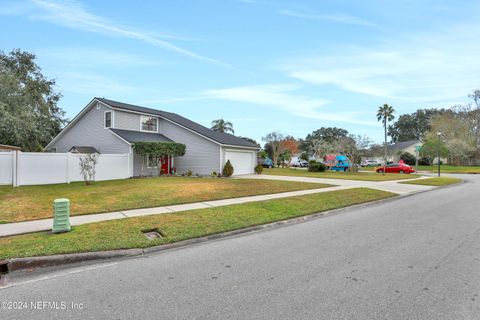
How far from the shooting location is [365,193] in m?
14.0

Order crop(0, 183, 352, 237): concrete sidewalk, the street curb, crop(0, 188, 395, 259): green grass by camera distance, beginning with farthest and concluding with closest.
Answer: crop(0, 183, 352, 237): concrete sidewalk, crop(0, 188, 395, 259): green grass, the street curb

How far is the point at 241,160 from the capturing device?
83.4ft

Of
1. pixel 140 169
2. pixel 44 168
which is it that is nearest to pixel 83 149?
pixel 140 169

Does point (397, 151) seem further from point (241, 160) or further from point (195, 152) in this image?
point (195, 152)

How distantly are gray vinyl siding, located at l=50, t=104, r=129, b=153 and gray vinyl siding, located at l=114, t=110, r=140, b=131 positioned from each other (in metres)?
0.96

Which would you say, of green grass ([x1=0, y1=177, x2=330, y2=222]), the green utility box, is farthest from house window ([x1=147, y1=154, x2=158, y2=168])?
the green utility box

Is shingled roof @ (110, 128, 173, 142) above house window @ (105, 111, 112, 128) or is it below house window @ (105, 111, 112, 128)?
below

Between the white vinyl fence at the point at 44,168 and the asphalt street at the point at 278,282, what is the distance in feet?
42.4

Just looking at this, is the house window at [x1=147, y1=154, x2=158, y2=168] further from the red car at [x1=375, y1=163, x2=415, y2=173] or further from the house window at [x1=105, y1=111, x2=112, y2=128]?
the red car at [x1=375, y1=163, x2=415, y2=173]

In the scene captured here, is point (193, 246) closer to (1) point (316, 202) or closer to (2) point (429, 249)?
(2) point (429, 249)

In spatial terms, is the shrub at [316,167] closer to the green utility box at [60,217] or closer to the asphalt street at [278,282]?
the asphalt street at [278,282]

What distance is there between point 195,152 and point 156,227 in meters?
17.1

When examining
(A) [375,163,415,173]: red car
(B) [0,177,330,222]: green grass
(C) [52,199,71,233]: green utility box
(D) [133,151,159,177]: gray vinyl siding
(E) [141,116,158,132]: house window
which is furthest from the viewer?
(A) [375,163,415,173]: red car

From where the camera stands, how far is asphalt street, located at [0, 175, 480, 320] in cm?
325
